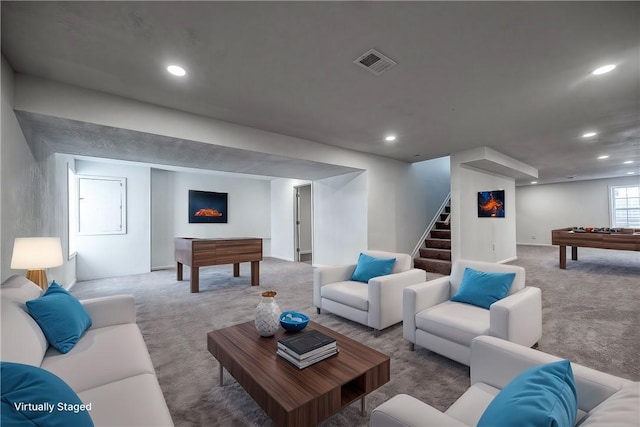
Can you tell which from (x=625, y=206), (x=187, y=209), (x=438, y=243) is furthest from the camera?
(x=625, y=206)

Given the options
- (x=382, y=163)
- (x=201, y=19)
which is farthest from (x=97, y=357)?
(x=382, y=163)

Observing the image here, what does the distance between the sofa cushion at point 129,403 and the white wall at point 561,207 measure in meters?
12.4

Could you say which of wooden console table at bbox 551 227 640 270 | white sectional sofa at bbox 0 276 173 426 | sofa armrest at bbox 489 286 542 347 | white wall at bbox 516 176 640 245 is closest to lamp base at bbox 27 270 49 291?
white sectional sofa at bbox 0 276 173 426

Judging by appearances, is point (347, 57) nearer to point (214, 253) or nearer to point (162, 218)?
point (214, 253)

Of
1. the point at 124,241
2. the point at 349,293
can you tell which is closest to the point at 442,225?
the point at 349,293

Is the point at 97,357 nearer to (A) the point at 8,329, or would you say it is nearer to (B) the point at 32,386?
(A) the point at 8,329

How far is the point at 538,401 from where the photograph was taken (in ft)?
2.42

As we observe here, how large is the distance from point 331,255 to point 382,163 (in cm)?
228

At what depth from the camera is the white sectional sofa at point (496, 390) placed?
29.6 inches

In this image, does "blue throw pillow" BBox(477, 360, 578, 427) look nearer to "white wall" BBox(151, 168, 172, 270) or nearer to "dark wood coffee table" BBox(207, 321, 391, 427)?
"dark wood coffee table" BBox(207, 321, 391, 427)

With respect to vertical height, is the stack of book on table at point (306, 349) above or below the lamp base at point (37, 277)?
below

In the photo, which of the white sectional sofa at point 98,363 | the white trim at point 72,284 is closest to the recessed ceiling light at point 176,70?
the white sectional sofa at point 98,363

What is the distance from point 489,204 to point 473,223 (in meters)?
0.59

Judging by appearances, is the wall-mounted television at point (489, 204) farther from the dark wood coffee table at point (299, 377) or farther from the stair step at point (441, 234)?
the dark wood coffee table at point (299, 377)
